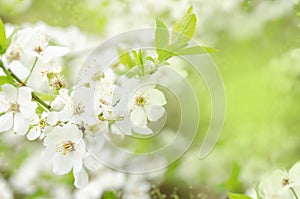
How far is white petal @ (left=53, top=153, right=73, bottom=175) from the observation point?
57 cm

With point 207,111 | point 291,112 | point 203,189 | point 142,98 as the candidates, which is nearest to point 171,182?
point 203,189

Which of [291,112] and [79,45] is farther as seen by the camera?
[79,45]

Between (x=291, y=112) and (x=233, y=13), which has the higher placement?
(x=233, y=13)

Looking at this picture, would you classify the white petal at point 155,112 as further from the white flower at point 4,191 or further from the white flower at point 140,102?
the white flower at point 4,191

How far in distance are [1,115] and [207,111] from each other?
65 centimetres

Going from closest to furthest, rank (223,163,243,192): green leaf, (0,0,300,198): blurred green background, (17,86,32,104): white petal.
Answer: (17,86,32,104): white petal → (223,163,243,192): green leaf → (0,0,300,198): blurred green background

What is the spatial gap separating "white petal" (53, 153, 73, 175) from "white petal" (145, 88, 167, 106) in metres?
0.10

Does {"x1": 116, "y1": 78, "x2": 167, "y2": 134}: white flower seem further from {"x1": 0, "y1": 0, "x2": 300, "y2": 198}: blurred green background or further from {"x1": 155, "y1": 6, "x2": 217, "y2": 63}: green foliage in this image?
{"x1": 0, "y1": 0, "x2": 300, "y2": 198}: blurred green background

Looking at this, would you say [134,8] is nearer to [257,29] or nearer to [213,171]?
[257,29]

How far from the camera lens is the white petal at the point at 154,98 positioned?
562mm

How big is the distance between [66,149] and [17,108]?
2.6 inches

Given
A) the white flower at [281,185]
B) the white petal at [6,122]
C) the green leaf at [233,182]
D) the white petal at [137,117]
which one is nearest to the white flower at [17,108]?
the white petal at [6,122]

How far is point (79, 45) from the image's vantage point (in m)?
1.23

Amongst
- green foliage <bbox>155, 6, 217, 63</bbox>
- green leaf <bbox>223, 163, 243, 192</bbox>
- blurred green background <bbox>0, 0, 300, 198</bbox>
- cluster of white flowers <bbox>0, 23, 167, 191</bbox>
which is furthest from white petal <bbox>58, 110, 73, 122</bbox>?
blurred green background <bbox>0, 0, 300, 198</bbox>
